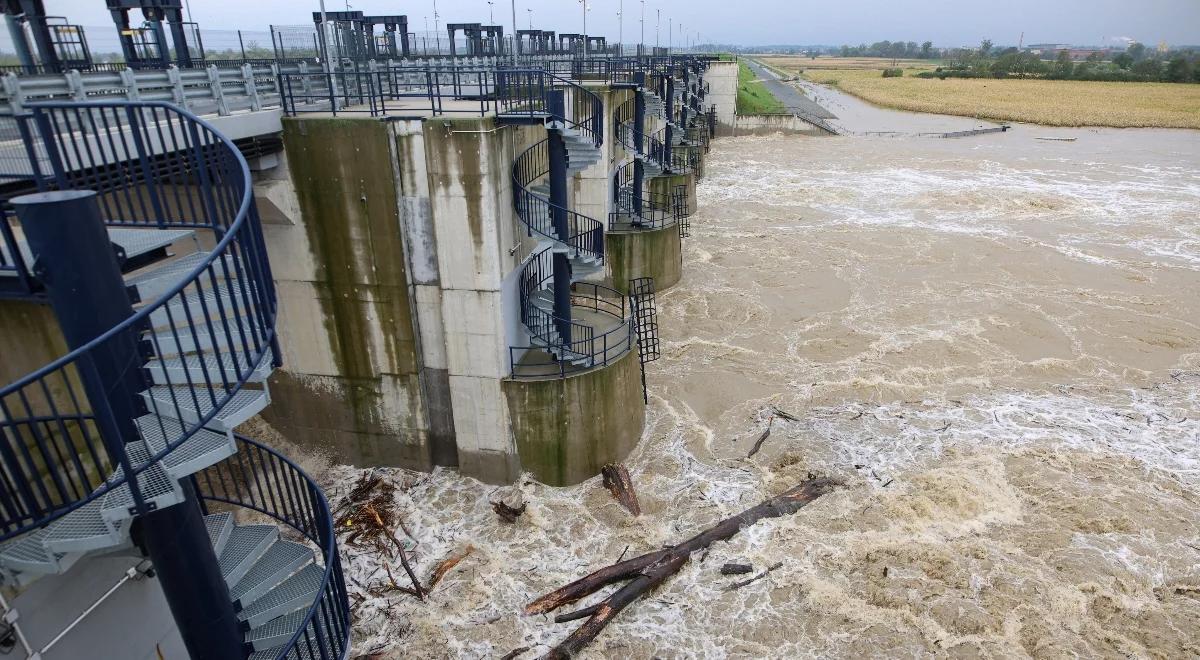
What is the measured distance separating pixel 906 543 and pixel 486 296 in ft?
28.0

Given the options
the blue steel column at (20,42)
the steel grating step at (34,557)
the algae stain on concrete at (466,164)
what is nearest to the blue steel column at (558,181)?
the algae stain on concrete at (466,164)

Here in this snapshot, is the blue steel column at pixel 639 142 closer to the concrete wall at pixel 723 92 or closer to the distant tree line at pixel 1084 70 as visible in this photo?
the concrete wall at pixel 723 92

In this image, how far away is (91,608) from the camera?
7.37 metres

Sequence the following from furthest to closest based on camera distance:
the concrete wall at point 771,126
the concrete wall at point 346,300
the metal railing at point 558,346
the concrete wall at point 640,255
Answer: the concrete wall at point 771,126 → the concrete wall at point 640,255 → the metal railing at point 558,346 → the concrete wall at point 346,300

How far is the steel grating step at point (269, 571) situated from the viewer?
23.4 feet

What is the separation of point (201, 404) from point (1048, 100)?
102222mm

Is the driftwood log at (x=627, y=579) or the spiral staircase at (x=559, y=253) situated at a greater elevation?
the spiral staircase at (x=559, y=253)

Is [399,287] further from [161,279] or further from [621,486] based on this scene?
[161,279]

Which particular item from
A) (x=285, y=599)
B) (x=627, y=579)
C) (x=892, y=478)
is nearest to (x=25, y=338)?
(x=285, y=599)

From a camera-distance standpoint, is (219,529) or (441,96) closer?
(219,529)

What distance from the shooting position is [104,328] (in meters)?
4.82

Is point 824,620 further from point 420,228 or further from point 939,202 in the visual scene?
point 939,202

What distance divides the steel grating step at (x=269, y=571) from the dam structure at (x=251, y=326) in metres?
0.05

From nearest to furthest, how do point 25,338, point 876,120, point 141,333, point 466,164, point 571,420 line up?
1. point 141,333
2. point 25,338
3. point 466,164
4. point 571,420
5. point 876,120
